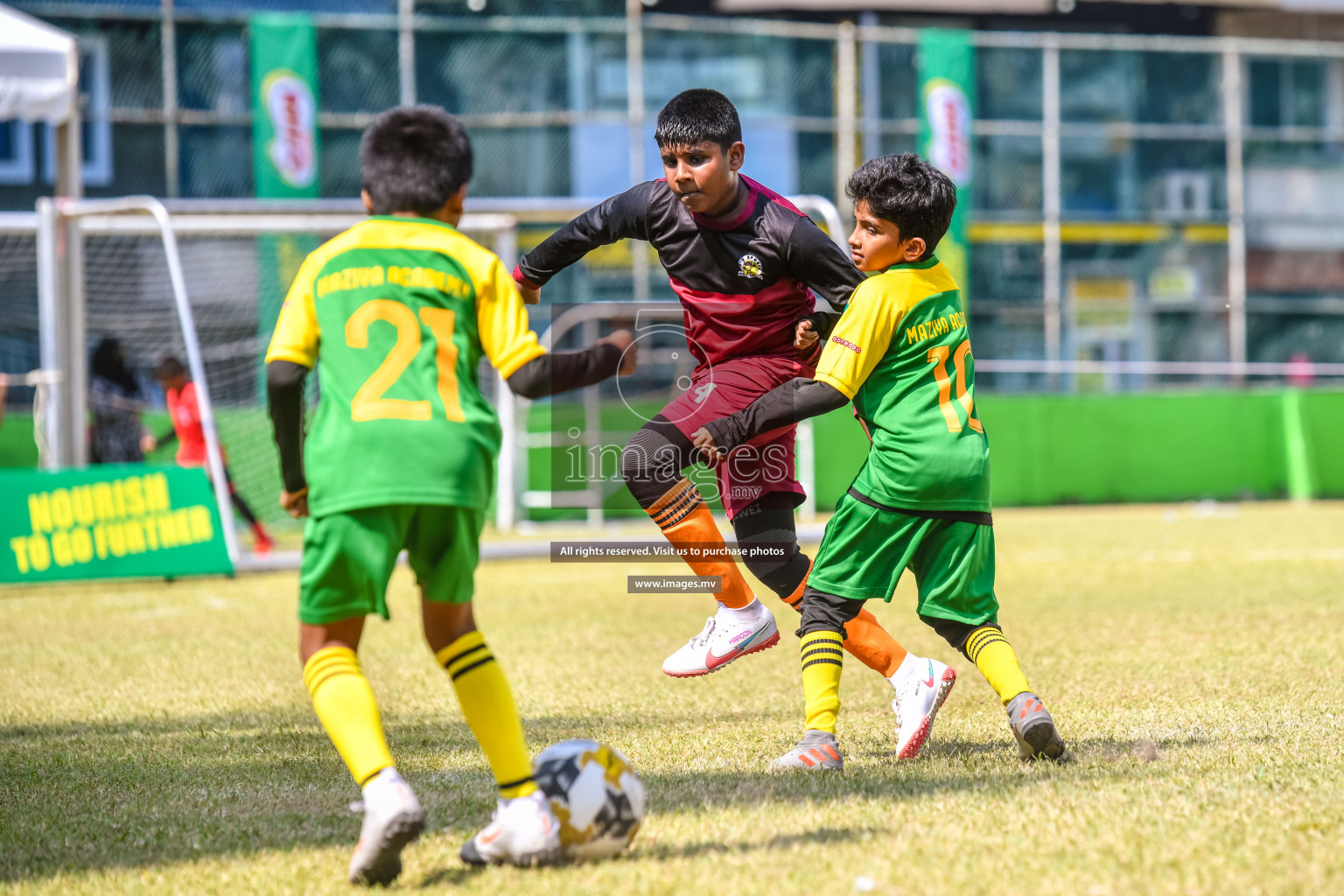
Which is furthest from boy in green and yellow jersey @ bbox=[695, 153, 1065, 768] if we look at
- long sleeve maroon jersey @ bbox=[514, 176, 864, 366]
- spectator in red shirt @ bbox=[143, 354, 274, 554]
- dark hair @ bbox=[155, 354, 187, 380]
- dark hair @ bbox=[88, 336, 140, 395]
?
dark hair @ bbox=[88, 336, 140, 395]

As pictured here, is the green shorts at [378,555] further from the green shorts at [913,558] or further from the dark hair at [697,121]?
the dark hair at [697,121]

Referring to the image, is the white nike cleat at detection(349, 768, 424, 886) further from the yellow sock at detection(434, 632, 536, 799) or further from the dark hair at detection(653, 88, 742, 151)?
the dark hair at detection(653, 88, 742, 151)

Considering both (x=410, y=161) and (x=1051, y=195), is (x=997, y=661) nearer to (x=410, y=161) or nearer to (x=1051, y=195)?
(x=410, y=161)

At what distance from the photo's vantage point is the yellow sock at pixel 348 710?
2924 mm

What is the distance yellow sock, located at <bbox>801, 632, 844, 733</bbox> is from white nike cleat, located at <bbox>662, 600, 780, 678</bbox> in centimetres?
73

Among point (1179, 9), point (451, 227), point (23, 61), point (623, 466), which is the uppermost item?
point (1179, 9)

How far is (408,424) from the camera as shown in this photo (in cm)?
298

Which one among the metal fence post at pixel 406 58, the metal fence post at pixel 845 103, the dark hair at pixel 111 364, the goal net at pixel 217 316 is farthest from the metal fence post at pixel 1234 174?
the dark hair at pixel 111 364

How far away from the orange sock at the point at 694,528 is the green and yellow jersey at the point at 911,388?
881 millimetres

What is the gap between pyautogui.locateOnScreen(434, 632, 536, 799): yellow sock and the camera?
3.01 m

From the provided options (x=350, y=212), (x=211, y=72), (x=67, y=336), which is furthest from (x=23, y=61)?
(x=211, y=72)

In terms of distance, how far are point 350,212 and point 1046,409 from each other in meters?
9.53

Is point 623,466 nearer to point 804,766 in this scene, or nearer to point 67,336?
point 804,766

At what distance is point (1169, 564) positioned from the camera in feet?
34.3
